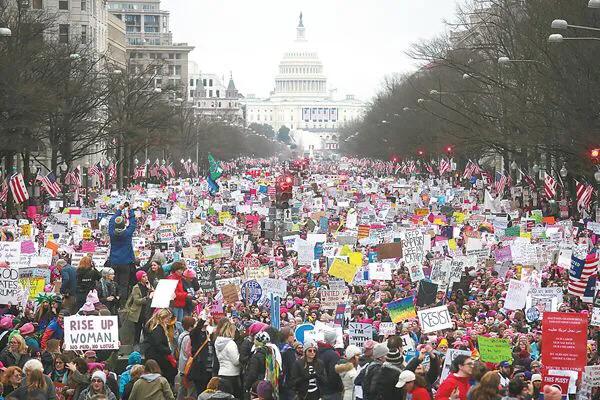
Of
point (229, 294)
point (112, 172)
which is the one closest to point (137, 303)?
point (229, 294)

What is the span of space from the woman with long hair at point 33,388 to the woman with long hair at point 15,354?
85.5 inches

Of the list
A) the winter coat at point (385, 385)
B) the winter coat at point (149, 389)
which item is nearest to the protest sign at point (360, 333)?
the winter coat at point (385, 385)

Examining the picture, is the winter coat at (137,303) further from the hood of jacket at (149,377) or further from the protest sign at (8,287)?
the hood of jacket at (149,377)

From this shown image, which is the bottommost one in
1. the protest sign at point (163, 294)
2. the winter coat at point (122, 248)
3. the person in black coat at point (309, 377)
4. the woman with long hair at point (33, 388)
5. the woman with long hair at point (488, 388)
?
the person in black coat at point (309, 377)

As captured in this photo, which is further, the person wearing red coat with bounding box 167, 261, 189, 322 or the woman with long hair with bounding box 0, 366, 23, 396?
the person wearing red coat with bounding box 167, 261, 189, 322

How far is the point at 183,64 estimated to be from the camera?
192125 mm

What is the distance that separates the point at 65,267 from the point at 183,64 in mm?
170727

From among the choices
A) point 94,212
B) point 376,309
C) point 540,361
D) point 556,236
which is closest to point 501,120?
point 94,212

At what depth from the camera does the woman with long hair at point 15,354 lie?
1694 cm

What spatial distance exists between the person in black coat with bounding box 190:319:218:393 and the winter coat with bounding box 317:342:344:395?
1.36m

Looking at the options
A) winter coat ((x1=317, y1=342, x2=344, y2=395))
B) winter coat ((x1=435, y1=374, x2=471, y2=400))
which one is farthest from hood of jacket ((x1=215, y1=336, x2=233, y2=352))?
winter coat ((x1=435, y1=374, x2=471, y2=400))

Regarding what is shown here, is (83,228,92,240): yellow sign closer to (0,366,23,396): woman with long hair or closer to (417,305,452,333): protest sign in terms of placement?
(417,305,452,333): protest sign

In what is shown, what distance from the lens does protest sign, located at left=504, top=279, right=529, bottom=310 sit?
2298cm

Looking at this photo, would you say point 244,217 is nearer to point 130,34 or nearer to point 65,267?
point 65,267
